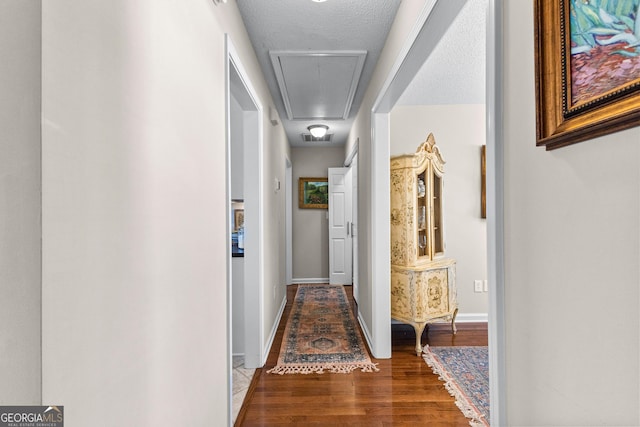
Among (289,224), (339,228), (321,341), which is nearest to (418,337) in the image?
(321,341)

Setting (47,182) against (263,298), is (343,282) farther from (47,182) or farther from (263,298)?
(47,182)

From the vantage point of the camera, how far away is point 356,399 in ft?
7.64

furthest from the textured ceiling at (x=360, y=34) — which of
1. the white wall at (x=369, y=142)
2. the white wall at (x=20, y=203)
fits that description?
the white wall at (x=20, y=203)

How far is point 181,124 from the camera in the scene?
119 cm

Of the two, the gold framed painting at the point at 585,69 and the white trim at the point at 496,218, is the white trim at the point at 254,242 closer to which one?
the white trim at the point at 496,218

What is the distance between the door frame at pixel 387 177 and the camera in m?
0.96

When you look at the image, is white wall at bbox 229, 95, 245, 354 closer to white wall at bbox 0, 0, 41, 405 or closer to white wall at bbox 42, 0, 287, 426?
white wall at bbox 42, 0, 287, 426

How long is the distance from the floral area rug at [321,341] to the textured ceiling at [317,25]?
8.52 feet

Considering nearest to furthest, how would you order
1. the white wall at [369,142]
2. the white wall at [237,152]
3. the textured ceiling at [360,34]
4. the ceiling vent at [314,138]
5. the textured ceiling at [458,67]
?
1. the white wall at [369,142]
2. the textured ceiling at [360,34]
3. the textured ceiling at [458,67]
4. the white wall at [237,152]
5. the ceiling vent at [314,138]

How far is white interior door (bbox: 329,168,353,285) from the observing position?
617 cm

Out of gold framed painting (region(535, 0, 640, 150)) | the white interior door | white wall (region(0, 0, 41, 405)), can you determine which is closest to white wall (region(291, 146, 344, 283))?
the white interior door

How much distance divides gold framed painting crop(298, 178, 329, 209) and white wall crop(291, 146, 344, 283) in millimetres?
77

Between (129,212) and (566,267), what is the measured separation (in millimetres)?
1041

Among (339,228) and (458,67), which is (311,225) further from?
(458,67)
